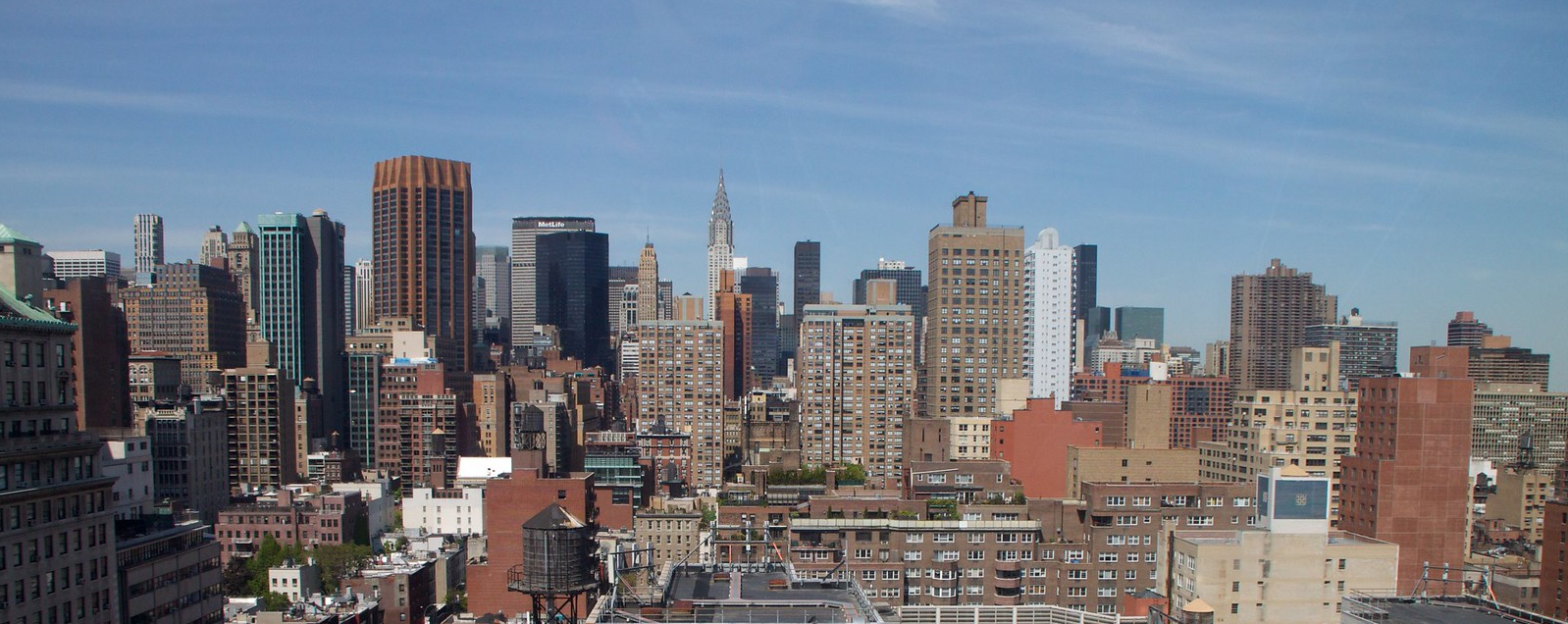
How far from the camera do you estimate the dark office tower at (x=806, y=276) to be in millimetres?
129875

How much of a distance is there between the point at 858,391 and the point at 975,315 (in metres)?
9.92

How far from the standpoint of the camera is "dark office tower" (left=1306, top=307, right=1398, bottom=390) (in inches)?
2120

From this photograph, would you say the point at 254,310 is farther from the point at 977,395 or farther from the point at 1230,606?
the point at 1230,606

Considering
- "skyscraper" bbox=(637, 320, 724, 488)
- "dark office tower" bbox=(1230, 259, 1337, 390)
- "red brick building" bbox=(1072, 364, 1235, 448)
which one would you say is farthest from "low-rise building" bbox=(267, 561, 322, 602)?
"red brick building" bbox=(1072, 364, 1235, 448)

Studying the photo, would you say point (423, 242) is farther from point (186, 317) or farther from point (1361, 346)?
point (1361, 346)

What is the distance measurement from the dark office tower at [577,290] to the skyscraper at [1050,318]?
77988 millimetres

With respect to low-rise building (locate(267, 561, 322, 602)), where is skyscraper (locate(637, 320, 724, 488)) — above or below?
above

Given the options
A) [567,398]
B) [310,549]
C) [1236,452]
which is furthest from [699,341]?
[1236,452]

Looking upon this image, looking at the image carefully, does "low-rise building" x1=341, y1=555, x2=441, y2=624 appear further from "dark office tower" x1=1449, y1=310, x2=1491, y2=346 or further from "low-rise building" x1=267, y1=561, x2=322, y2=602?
"dark office tower" x1=1449, y1=310, x2=1491, y2=346

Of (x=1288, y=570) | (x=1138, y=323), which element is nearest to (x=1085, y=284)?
(x=1138, y=323)

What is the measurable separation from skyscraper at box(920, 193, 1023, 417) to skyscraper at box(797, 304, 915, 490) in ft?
16.5

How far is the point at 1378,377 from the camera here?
3609 cm

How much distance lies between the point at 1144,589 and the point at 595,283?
126093 mm

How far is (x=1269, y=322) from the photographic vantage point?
85.4 metres
